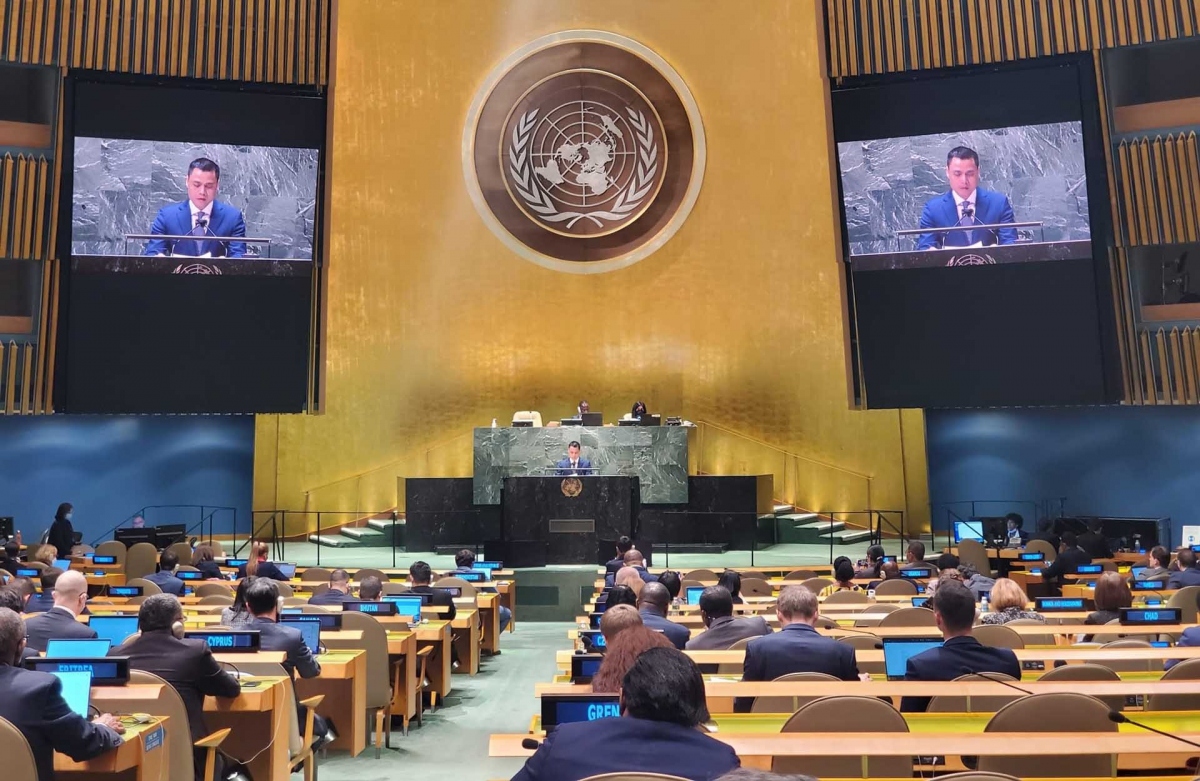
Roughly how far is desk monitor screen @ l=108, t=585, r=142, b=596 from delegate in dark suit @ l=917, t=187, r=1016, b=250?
10568mm

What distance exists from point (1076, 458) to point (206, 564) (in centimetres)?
1273

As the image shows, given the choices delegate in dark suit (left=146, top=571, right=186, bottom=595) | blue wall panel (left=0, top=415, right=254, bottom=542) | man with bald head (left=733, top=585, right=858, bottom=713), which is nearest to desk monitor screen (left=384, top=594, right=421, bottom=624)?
delegate in dark suit (left=146, top=571, right=186, bottom=595)

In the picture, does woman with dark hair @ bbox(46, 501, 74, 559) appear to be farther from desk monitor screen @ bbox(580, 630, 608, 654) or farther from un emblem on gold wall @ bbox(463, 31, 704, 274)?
desk monitor screen @ bbox(580, 630, 608, 654)

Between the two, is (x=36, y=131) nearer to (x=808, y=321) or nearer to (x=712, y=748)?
(x=808, y=321)

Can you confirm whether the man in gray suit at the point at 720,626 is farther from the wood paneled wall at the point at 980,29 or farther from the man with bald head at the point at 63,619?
the wood paneled wall at the point at 980,29

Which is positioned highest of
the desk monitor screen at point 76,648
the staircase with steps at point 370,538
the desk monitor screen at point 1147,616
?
the staircase with steps at point 370,538

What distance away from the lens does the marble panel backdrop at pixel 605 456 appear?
52.2 ft

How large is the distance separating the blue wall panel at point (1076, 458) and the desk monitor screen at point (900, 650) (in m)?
13.2

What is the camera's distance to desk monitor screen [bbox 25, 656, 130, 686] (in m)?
3.82

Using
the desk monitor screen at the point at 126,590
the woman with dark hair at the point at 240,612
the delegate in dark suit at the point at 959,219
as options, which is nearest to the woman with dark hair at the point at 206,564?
the desk monitor screen at the point at 126,590

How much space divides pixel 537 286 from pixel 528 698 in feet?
36.3

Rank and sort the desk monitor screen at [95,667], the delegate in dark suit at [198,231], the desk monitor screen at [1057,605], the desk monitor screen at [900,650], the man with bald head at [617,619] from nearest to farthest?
the desk monitor screen at [95,667]
the man with bald head at [617,619]
the desk monitor screen at [900,650]
the desk monitor screen at [1057,605]
the delegate in dark suit at [198,231]

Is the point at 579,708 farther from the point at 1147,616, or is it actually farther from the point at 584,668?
the point at 1147,616

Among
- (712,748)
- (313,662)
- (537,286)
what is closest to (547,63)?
(537,286)
